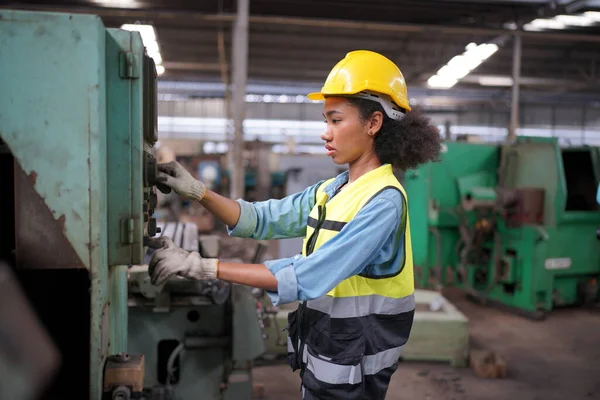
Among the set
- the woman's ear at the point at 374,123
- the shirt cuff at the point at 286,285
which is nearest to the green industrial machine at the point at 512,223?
the woman's ear at the point at 374,123

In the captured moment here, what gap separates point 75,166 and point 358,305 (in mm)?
681

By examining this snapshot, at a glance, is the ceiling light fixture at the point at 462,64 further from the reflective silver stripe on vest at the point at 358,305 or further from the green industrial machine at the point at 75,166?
the green industrial machine at the point at 75,166

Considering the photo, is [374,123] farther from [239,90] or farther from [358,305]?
[239,90]

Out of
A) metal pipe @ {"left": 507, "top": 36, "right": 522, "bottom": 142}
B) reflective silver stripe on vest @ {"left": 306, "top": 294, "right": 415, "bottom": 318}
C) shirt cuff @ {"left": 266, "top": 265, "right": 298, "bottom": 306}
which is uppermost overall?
metal pipe @ {"left": 507, "top": 36, "right": 522, "bottom": 142}

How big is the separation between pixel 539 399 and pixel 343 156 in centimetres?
215

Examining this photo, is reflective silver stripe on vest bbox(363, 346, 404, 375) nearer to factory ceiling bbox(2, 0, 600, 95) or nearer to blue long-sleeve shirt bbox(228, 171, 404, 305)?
blue long-sleeve shirt bbox(228, 171, 404, 305)

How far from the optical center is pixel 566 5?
19.1 feet

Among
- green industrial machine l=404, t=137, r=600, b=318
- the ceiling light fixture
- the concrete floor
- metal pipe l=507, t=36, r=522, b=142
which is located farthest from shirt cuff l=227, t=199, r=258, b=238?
the ceiling light fixture

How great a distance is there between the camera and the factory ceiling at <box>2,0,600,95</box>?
5898 mm

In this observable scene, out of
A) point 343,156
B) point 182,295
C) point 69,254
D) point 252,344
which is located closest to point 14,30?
point 69,254

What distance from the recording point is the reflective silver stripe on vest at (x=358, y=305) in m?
1.18

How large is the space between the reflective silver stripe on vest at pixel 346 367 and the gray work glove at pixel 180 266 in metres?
0.33

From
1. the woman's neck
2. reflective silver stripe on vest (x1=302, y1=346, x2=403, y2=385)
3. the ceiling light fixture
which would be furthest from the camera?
the ceiling light fixture

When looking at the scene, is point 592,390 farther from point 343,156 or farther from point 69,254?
point 69,254
